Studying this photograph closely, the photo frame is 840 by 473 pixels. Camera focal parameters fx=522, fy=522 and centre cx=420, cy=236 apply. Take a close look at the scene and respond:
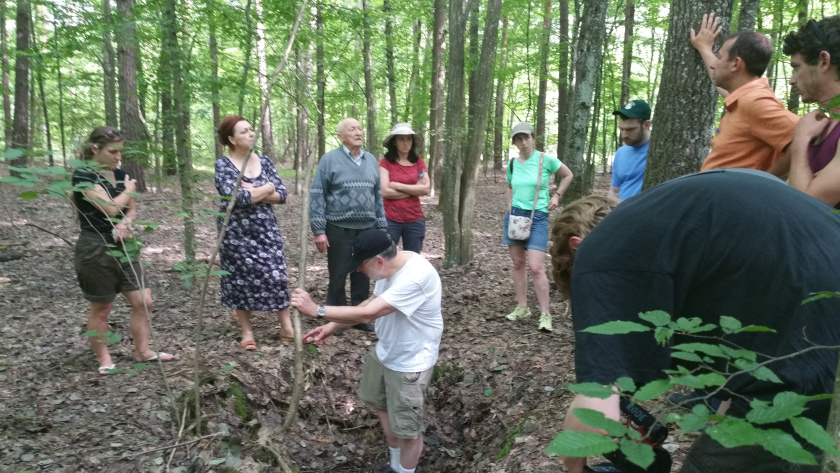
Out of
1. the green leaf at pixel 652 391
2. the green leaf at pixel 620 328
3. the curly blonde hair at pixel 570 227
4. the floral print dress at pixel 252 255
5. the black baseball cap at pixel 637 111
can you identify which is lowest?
the floral print dress at pixel 252 255

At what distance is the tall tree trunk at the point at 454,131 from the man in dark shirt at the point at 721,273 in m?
6.10

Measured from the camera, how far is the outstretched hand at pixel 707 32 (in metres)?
3.39

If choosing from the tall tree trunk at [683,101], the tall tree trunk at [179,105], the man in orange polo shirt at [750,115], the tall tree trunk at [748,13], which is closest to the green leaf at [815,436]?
the man in orange polo shirt at [750,115]

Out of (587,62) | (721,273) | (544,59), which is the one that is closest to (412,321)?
(721,273)

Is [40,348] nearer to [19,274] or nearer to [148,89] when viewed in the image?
[19,274]

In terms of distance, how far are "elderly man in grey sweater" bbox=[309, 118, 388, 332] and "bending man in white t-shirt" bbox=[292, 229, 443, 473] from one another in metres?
1.63

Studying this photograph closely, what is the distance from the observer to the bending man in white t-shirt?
3.18 m

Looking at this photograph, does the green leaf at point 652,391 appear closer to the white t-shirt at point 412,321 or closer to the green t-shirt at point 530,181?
the white t-shirt at point 412,321

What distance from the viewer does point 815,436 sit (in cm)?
94

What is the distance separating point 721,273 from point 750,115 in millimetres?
1567

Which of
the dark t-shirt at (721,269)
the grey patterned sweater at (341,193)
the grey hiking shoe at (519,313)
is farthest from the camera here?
the grey hiking shoe at (519,313)

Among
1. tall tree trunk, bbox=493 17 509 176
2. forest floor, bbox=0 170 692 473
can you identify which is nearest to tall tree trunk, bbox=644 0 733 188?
forest floor, bbox=0 170 692 473

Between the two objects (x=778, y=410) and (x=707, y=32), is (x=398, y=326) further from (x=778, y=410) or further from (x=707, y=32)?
(x=707, y=32)

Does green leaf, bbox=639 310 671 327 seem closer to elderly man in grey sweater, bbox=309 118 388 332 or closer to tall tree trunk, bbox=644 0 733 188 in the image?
tall tree trunk, bbox=644 0 733 188
